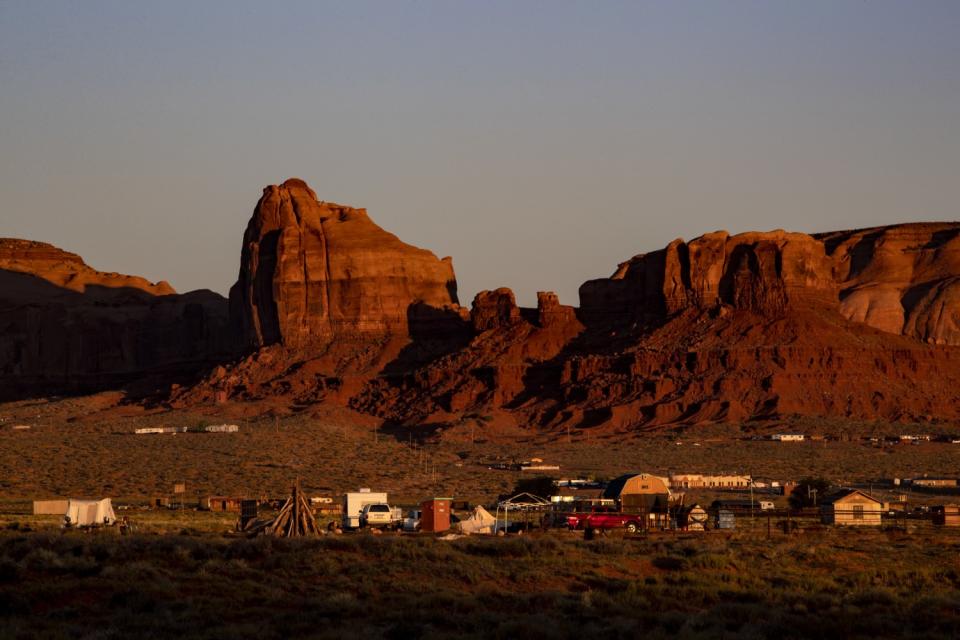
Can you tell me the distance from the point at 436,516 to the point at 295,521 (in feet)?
30.4

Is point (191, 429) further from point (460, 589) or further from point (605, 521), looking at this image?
point (460, 589)

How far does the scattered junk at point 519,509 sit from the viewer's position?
59.0m

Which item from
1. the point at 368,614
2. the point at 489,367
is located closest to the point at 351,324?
the point at 489,367

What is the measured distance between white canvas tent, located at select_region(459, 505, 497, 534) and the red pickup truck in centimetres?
283

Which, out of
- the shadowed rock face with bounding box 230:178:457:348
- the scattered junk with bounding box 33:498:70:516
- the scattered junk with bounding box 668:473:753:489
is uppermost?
the shadowed rock face with bounding box 230:178:457:348

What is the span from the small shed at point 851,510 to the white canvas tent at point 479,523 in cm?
1242

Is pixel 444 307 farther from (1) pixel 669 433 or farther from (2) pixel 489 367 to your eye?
(1) pixel 669 433

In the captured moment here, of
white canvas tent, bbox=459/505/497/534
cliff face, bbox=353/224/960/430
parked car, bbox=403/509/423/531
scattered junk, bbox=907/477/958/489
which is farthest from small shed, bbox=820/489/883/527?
cliff face, bbox=353/224/960/430

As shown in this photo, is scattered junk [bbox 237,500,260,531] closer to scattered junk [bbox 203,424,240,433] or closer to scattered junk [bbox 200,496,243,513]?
scattered junk [bbox 200,496,243,513]

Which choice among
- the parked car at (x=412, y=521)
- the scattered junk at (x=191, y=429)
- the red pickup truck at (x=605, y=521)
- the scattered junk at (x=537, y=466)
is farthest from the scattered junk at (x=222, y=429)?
the red pickup truck at (x=605, y=521)

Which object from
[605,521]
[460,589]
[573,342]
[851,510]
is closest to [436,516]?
[605,521]

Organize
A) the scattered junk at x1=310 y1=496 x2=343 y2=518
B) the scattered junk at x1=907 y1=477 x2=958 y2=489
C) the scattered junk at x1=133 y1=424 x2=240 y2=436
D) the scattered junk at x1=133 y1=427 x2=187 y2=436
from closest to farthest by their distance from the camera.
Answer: the scattered junk at x1=310 y1=496 x2=343 y2=518 → the scattered junk at x1=907 y1=477 x2=958 y2=489 → the scattered junk at x1=133 y1=424 x2=240 y2=436 → the scattered junk at x1=133 y1=427 x2=187 y2=436

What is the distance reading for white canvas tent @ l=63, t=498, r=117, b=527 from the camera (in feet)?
202

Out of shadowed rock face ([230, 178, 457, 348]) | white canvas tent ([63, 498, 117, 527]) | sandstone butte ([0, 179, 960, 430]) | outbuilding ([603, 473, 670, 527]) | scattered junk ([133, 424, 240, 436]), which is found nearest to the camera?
white canvas tent ([63, 498, 117, 527])
